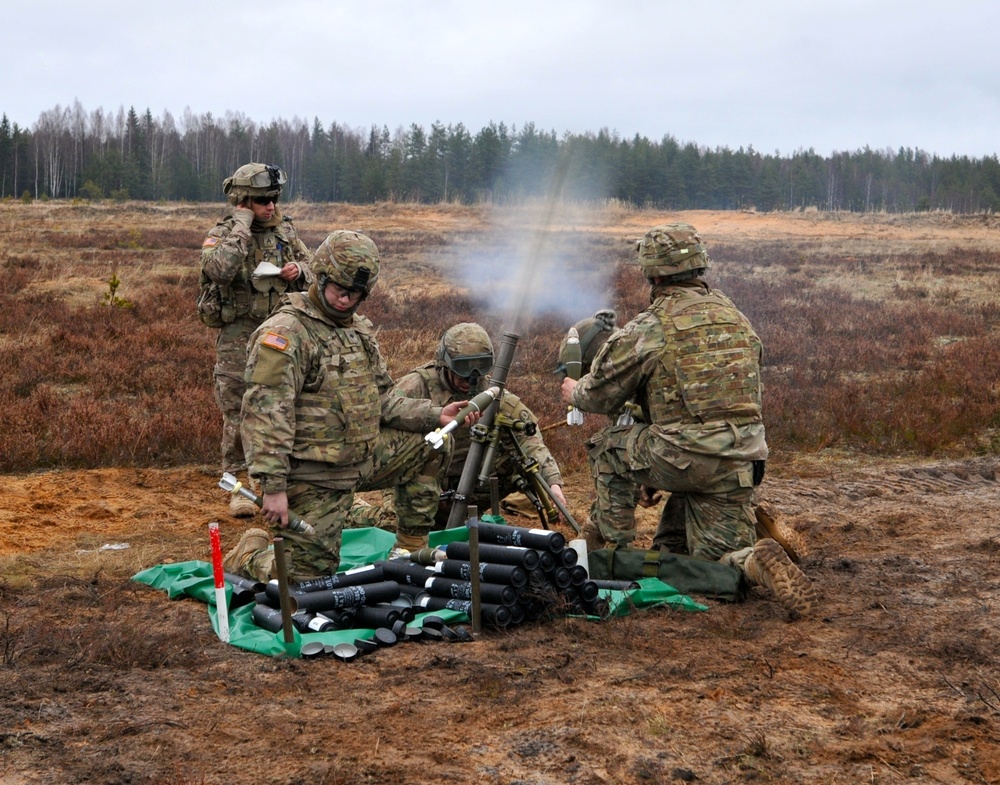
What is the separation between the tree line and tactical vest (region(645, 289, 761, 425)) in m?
23.9

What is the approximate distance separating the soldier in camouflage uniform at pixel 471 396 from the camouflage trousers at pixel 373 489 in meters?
0.30

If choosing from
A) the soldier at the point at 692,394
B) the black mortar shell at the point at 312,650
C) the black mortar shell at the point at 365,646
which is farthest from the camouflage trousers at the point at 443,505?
the black mortar shell at the point at 312,650

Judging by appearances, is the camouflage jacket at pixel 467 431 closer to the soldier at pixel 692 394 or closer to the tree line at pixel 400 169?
the soldier at pixel 692 394

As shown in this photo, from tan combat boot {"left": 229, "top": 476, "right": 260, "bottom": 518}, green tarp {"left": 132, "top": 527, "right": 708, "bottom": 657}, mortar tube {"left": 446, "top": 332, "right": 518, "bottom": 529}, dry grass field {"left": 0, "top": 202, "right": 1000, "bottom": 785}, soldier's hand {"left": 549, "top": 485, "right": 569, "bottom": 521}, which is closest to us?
dry grass field {"left": 0, "top": 202, "right": 1000, "bottom": 785}

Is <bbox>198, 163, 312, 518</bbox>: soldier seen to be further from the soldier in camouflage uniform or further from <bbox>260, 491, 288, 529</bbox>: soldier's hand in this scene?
<bbox>260, 491, 288, 529</bbox>: soldier's hand

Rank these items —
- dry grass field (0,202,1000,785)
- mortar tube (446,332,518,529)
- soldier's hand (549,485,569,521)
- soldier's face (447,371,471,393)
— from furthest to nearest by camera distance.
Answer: soldier's face (447,371,471,393) < soldier's hand (549,485,569,521) < mortar tube (446,332,518,529) < dry grass field (0,202,1000,785)

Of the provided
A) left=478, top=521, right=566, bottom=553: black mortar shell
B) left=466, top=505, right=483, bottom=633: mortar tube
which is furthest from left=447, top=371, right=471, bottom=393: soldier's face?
left=466, top=505, right=483, bottom=633: mortar tube

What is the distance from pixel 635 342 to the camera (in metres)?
6.59

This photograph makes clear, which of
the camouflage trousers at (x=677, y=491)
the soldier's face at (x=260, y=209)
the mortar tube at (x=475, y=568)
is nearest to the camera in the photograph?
the mortar tube at (x=475, y=568)

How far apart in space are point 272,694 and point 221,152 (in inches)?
3512

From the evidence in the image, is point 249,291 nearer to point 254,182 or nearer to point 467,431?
point 254,182

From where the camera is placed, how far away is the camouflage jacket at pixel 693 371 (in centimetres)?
647

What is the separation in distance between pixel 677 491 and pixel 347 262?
7.93ft

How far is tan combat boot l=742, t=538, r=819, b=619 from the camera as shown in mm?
5953
